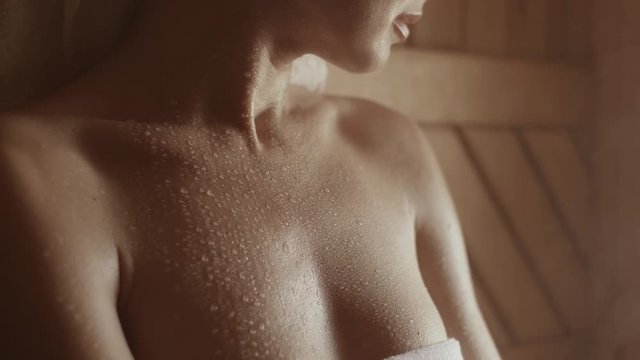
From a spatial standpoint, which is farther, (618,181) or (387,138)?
(618,181)

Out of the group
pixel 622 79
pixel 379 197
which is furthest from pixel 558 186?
pixel 379 197

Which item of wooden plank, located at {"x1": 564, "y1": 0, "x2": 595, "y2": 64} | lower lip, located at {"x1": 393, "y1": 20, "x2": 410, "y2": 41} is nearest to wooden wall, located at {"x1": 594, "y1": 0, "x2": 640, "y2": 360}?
wooden plank, located at {"x1": 564, "y1": 0, "x2": 595, "y2": 64}

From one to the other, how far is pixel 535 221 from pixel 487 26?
1.15 ft

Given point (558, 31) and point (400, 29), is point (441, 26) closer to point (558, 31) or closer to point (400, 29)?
point (558, 31)

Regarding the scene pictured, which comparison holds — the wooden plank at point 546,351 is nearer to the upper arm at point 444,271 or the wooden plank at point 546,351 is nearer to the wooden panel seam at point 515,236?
the wooden panel seam at point 515,236

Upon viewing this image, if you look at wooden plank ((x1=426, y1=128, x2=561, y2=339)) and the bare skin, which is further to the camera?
wooden plank ((x1=426, y1=128, x2=561, y2=339))

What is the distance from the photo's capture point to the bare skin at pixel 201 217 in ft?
2.26

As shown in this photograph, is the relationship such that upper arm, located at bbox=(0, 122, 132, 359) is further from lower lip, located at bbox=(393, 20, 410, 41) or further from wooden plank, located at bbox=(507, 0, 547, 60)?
wooden plank, located at bbox=(507, 0, 547, 60)

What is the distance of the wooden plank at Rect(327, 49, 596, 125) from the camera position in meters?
1.34

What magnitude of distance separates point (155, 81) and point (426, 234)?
0.39 metres

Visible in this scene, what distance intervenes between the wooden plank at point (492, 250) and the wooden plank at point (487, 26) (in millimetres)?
172

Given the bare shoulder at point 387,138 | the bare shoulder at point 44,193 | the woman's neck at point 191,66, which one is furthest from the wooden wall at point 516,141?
the bare shoulder at point 44,193

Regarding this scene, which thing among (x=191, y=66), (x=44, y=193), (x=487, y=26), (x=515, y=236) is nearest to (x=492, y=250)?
(x=515, y=236)

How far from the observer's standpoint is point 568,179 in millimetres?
1639
